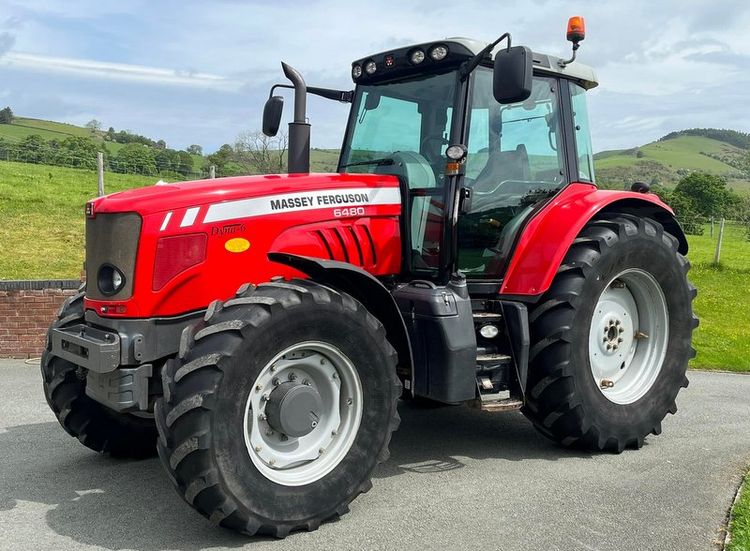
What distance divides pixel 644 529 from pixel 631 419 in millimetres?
1435

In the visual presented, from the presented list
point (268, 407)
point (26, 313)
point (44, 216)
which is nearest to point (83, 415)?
point (268, 407)

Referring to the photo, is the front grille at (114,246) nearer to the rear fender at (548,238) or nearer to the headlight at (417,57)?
the headlight at (417,57)

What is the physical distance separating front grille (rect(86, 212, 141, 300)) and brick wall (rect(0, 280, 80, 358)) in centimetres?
444

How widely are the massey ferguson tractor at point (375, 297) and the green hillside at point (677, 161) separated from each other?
68377mm

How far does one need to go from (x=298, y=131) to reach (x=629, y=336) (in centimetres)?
286

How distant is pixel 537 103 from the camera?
5.28 meters

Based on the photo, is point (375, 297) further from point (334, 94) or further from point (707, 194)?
point (707, 194)

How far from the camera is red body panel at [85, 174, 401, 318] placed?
3855 millimetres

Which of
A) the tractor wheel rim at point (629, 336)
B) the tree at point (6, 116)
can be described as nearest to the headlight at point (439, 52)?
the tractor wheel rim at point (629, 336)

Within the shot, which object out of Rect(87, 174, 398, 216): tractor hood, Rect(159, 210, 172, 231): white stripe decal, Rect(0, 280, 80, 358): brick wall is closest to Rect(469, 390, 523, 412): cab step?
Rect(87, 174, 398, 216): tractor hood

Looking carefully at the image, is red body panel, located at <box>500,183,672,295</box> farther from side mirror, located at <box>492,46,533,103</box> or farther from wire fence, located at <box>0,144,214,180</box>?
wire fence, located at <box>0,144,214,180</box>

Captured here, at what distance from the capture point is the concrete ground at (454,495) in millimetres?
3639

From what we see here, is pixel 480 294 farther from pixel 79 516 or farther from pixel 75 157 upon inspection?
pixel 75 157

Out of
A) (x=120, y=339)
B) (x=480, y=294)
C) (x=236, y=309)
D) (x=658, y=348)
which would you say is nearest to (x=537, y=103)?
(x=480, y=294)
